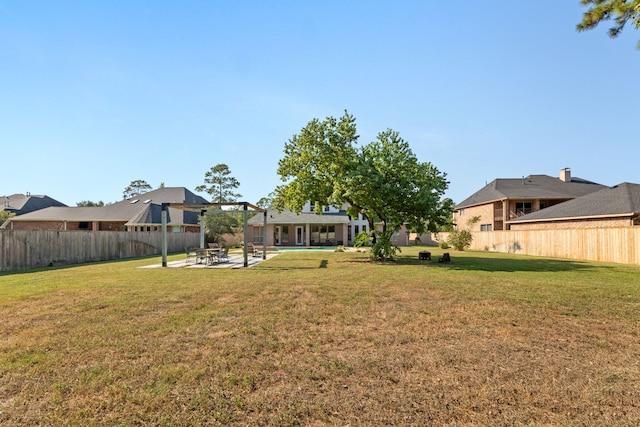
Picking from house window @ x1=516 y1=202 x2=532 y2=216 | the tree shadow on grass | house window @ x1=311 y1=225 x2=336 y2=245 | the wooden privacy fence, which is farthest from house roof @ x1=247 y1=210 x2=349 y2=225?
the tree shadow on grass

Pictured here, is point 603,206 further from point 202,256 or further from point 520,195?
point 202,256

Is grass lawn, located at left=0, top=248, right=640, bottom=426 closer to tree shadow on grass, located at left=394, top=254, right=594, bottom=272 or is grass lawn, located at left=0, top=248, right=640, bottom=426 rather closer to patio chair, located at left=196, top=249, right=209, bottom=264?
tree shadow on grass, located at left=394, top=254, right=594, bottom=272

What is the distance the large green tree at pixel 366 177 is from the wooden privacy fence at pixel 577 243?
9.35 meters

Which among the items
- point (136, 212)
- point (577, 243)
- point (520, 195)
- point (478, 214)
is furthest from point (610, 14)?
point (136, 212)

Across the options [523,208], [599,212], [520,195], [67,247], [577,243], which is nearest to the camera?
[67,247]

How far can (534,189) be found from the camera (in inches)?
1400

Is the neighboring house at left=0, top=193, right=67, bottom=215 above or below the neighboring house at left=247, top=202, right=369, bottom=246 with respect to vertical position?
above

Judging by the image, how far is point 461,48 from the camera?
15.0m

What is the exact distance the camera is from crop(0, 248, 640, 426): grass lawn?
3.17 metres

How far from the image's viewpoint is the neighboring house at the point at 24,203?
1774 inches

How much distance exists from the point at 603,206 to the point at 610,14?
1886cm

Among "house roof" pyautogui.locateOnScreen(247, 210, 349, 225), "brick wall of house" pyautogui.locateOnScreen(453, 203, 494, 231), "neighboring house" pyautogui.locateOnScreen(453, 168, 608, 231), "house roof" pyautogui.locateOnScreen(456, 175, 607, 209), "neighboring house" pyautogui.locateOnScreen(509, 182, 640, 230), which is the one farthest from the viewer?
"brick wall of house" pyautogui.locateOnScreen(453, 203, 494, 231)

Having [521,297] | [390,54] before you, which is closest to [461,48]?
[390,54]

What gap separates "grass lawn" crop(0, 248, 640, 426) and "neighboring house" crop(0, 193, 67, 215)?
4807 cm
